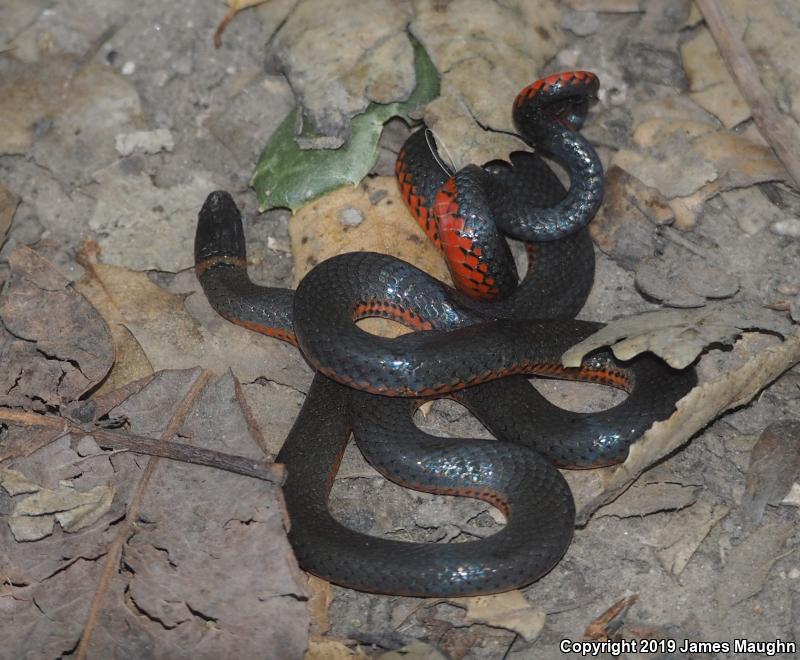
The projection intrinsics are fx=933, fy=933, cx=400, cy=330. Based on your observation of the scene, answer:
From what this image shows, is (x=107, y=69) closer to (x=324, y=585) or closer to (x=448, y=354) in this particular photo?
(x=448, y=354)

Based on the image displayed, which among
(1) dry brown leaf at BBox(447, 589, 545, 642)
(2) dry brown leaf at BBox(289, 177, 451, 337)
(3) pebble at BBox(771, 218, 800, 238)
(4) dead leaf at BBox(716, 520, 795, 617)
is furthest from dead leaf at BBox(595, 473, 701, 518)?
(3) pebble at BBox(771, 218, 800, 238)

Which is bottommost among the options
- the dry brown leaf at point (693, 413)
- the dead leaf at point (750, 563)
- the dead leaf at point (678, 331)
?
the dead leaf at point (750, 563)

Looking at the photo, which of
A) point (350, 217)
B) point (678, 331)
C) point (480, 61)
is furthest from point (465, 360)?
point (480, 61)

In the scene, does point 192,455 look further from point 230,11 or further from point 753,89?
point 753,89

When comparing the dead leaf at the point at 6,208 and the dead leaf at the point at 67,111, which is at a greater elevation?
the dead leaf at the point at 67,111

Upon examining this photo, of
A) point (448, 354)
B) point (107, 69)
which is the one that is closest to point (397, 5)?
point (107, 69)

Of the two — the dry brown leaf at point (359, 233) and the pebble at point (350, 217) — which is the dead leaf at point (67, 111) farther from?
the pebble at point (350, 217)

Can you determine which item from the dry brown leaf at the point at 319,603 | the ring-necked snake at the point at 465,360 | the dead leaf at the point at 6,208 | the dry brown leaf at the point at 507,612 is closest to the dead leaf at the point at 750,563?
the ring-necked snake at the point at 465,360
